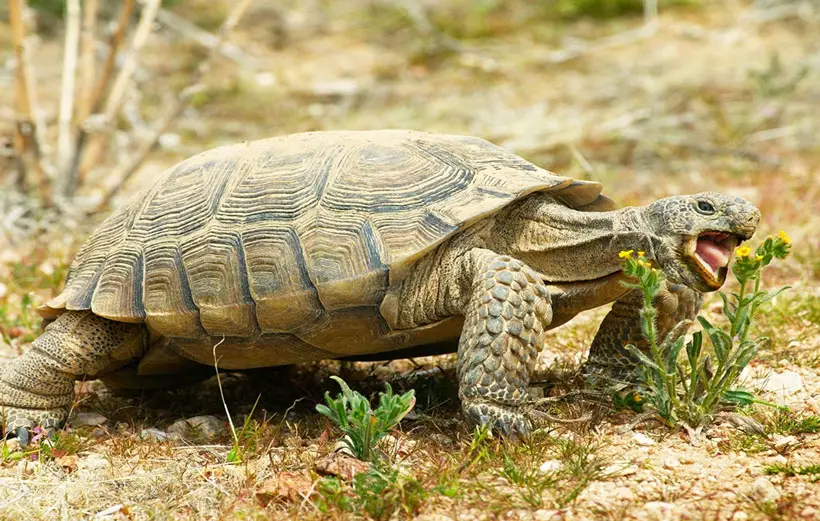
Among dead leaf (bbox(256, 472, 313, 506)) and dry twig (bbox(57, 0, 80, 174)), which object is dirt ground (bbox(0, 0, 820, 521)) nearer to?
dead leaf (bbox(256, 472, 313, 506))

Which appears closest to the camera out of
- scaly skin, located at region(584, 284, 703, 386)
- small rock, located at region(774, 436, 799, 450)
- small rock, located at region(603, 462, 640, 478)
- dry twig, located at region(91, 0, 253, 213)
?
small rock, located at region(603, 462, 640, 478)

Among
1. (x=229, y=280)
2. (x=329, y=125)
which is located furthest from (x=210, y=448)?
(x=329, y=125)

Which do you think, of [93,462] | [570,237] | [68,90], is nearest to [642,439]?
[570,237]

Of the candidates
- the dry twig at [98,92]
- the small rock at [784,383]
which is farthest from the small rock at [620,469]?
the dry twig at [98,92]

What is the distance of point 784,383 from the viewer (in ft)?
11.9

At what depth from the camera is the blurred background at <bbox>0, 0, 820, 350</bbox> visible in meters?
6.68

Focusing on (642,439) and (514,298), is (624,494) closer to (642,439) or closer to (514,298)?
(642,439)

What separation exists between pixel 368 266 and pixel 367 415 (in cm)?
70

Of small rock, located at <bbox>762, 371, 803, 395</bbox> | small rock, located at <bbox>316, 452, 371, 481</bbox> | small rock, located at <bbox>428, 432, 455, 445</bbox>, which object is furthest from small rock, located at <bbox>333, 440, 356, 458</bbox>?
small rock, located at <bbox>762, 371, 803, 395</bbox>

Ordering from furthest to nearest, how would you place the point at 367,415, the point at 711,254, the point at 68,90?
the point at 68,90 → the point at 711,254 → the point at 367,415

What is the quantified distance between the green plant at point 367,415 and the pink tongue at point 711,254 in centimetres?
120

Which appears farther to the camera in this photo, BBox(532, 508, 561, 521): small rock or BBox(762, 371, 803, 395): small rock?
BBox(762, 371, 803, 395): small rock

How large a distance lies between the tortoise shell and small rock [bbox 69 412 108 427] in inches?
20.4

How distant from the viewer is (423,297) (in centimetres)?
342
